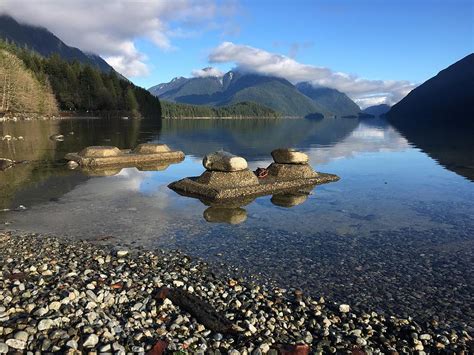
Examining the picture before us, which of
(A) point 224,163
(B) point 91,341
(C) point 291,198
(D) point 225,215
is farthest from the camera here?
(A) point 224,163

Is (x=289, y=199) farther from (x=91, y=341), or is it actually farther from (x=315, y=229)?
(x=91, y=341)

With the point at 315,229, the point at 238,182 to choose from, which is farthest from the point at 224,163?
the point at 315,229

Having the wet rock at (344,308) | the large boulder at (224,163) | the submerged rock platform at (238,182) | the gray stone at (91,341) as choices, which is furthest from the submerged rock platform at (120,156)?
the wet rock at (344,308)

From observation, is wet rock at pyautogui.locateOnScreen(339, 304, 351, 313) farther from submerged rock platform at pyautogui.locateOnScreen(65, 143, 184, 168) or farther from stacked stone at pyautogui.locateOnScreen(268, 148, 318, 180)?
submerged rock platform at pyautogui.locateOnScreen(65, 143, 184, 168)

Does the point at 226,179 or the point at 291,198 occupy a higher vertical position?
the point at 226,179

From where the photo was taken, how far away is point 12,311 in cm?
988

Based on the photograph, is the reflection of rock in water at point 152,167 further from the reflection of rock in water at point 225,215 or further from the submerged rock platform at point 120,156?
the reflection of rock in water at point 225,215

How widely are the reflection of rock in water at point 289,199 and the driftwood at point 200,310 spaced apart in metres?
14.2

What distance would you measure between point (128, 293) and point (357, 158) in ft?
162

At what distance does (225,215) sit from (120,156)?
23.1m

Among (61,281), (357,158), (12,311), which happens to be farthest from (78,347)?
(357,158)

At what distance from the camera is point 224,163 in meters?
27.8

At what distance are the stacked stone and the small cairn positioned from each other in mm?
4347

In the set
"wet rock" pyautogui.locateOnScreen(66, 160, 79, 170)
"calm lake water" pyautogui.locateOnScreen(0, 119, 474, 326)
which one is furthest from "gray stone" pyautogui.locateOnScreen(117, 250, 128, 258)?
"wet rock" pyautogui.locateOnScreen(66, 160, 79, 170)
